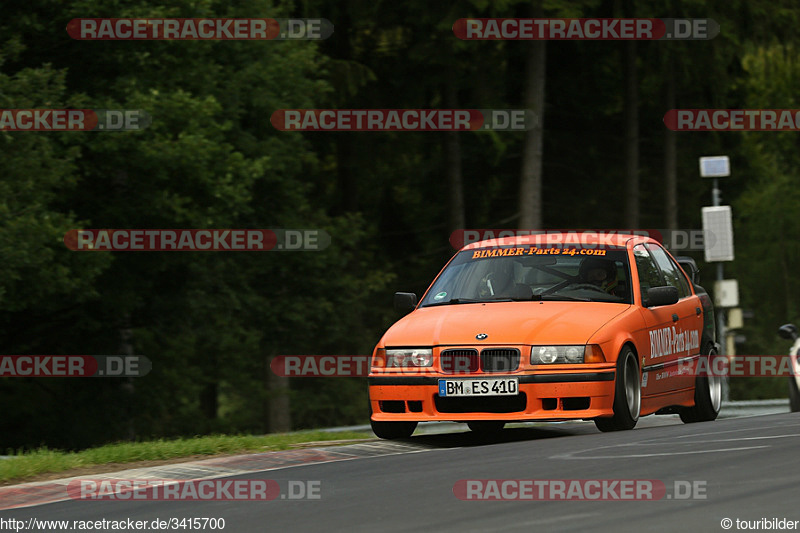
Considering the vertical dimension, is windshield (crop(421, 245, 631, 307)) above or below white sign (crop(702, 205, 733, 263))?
below

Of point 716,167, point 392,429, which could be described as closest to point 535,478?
point 392,429

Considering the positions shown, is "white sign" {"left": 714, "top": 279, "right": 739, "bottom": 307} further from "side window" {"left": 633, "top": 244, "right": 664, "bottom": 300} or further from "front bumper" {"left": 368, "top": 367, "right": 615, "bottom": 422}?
"front bumper" {"left": 368, "top": 367, "right": 615, "bottom": 422}

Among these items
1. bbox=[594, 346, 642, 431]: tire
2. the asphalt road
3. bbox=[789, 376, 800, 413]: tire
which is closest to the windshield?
bbox=[594, 346, 642, 431]: tire

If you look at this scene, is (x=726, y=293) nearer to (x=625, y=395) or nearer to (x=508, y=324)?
(x=625, y=395)

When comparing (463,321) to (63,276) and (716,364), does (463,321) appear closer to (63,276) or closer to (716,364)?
(716,364)

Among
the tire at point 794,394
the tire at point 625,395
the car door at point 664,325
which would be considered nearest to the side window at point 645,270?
the car door at point 664,325

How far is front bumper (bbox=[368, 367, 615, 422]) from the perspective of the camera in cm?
1021

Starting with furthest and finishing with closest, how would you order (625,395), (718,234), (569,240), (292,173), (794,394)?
(292,173)
(718,234)
(794,394)
(569,240)
(625,395)

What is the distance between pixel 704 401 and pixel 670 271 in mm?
1251

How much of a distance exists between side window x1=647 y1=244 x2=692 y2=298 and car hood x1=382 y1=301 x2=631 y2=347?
60.7 inches

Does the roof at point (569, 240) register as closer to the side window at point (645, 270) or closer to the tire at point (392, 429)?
the side window at point (645, 270)

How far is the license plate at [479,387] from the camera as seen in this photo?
10.2 meters

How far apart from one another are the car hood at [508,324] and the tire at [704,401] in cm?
175

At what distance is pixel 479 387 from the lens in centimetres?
1029
